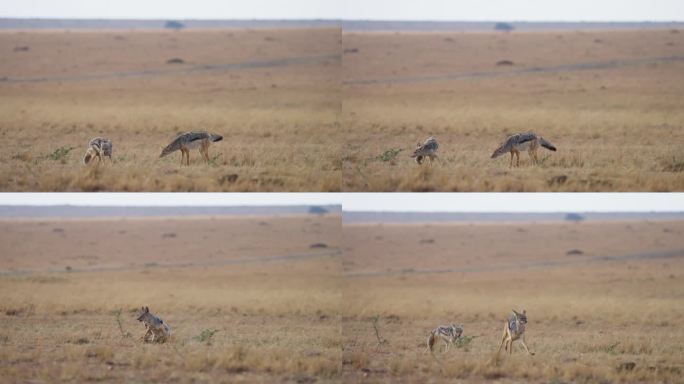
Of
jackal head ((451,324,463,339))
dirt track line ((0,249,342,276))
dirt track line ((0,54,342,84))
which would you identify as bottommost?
jackal head ((451,324,463,339))

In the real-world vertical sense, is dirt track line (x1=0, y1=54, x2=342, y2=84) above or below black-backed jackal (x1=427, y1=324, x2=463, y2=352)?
above

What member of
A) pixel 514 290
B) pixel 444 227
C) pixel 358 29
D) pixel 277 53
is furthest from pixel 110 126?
pixel 514 290

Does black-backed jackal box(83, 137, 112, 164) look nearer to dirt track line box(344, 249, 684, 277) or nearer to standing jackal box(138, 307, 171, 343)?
standing jackal box(138, 307, 171, 343)

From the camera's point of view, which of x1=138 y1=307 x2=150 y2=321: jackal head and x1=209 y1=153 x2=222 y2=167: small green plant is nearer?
x1=138 y1=307 x2=150 y2=321: jackal head

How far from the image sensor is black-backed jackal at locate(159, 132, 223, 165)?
8.57m

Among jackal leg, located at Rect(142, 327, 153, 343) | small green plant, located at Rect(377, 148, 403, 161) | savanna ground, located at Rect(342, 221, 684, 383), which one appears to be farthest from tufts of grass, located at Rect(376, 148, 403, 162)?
jackal leg, located at Rect(142, 327, 153, 343)

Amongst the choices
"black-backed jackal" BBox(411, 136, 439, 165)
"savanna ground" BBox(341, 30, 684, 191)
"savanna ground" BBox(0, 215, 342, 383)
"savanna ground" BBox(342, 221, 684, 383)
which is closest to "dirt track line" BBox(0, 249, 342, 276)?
"savanna ground" BBox(0, 215, 342, 383)

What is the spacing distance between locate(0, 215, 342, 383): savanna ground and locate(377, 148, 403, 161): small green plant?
0.50 m

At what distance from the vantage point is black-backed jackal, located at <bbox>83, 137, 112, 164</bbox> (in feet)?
28.0

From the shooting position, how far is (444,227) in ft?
28.2

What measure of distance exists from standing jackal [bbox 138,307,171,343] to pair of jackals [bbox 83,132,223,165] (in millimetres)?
976

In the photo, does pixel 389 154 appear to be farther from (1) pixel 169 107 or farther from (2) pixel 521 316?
(1) pixel 169 107

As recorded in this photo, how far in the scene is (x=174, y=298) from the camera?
856cm

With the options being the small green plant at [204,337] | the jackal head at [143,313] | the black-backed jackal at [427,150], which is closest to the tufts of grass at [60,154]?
the jackal head at [143,313]
